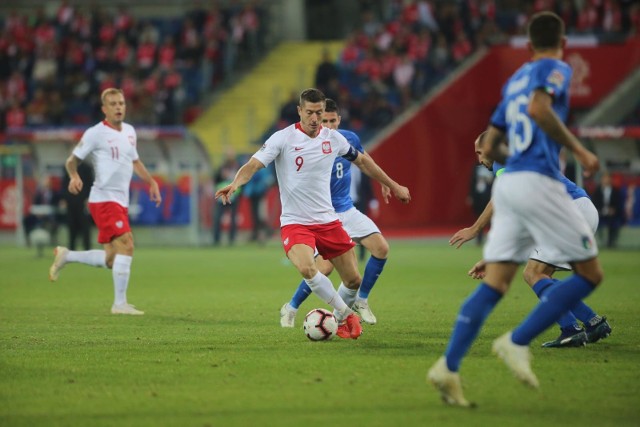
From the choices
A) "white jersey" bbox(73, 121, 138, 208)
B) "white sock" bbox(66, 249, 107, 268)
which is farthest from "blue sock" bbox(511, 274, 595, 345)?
"white sock" bbox(66, 249, 107, 268)

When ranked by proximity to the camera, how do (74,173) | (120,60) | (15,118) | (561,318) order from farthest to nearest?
(120,60) → (15,118) → (74,173) → (561,318)

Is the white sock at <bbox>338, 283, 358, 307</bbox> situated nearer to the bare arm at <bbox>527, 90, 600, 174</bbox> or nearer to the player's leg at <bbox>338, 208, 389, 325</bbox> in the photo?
the player's leg at <bbox>338, 208, 389, 325</bbox>

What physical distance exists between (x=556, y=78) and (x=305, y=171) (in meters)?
3.89

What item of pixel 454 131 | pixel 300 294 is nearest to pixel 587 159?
pixel 300 294

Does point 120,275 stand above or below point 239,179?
below

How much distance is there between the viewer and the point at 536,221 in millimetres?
7277

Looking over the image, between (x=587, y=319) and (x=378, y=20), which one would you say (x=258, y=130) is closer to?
(x=378, y=20)

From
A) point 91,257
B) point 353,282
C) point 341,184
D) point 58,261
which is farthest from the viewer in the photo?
point 58,261

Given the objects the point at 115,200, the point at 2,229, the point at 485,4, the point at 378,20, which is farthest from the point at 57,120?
the point at 115,200

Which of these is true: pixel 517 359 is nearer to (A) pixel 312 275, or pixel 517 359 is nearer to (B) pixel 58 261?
(A) pixel 312 275

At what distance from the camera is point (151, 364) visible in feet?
29.7

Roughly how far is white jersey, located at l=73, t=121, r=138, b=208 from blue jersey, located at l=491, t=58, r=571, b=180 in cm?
715

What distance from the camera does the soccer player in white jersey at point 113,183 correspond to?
531 inches

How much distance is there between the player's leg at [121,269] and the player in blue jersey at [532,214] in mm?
6755
